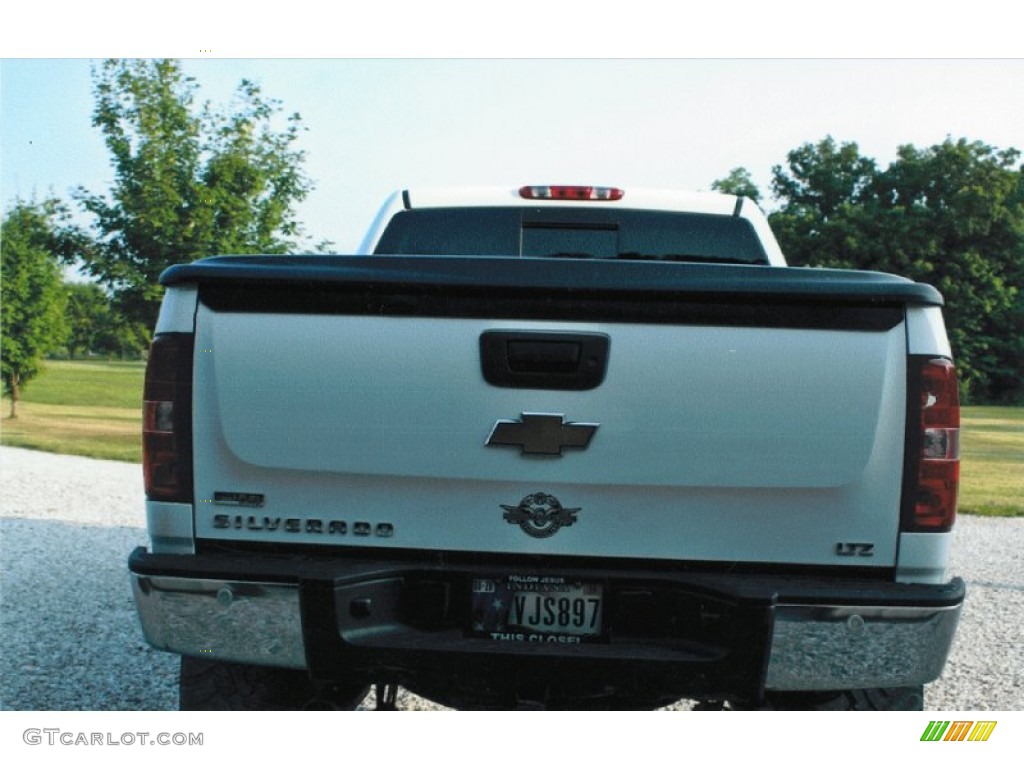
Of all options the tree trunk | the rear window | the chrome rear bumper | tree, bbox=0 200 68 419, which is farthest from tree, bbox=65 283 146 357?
the chrome rear bumper

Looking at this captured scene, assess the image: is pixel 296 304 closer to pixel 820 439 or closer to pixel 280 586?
pixel 280 586

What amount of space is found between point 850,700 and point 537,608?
3.24 feet

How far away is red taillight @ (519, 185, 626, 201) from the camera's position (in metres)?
4.52

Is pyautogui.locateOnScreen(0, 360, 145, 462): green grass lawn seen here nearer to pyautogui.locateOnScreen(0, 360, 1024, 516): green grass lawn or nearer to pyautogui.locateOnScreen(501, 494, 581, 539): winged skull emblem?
Result: pyautogui.locateOnScreen(0, 360, 1024, 516): green grass lawn

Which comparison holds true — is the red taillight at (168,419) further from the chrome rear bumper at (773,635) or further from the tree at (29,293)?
the tree at (29,293)

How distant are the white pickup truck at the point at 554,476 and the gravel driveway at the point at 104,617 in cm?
205

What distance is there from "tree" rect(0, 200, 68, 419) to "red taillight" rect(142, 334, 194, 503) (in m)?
12.2

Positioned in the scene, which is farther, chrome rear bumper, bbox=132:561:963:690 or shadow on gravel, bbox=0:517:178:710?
shadow on gravel, bbox=0:517:178:710

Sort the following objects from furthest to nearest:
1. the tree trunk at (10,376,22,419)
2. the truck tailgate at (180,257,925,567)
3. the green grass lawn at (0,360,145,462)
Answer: the tree trunk at (10,376,22,419) < the green grass lawn at (0,360,145,462) < the truck tailgate at (180,257,925,567)

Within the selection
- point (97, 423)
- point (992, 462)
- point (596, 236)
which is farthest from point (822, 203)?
point (596, 236)

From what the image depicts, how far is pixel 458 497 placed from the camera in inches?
109

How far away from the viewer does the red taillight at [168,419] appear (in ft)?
9.27

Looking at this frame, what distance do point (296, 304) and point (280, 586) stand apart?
73 cm

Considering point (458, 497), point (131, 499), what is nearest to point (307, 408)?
point (458, 497)
